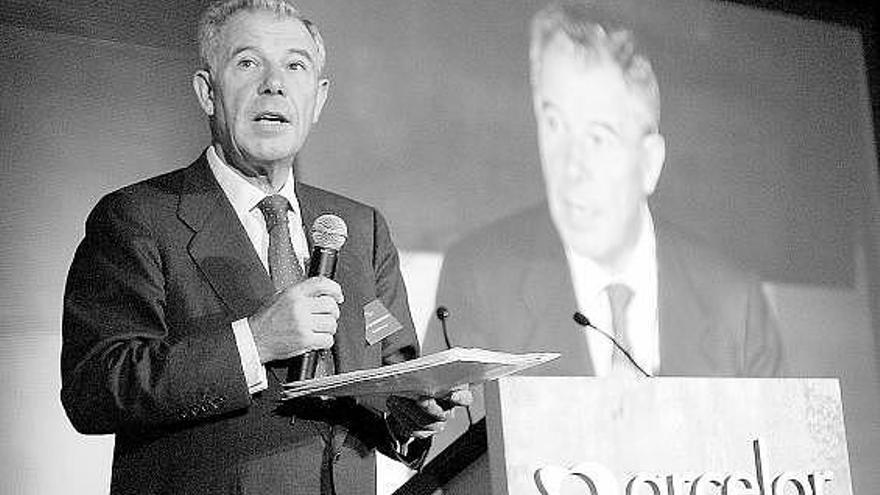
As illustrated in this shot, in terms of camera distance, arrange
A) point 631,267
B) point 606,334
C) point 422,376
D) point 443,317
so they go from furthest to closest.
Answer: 1. point 631,267
2. point 606,334
3. point 443,317
4. point 422,376

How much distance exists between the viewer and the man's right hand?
2305mm

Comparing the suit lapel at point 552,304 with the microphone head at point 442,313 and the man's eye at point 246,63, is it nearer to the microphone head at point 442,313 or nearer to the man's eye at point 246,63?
the microphone head at point 442,313

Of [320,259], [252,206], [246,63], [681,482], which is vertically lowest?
[681,482]

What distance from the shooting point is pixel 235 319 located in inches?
97.0

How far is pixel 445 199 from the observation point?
4.18 m

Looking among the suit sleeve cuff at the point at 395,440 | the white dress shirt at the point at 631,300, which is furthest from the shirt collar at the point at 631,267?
the suit sleeve cuff at the point at 395,440

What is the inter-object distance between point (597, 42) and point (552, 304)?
95 cm

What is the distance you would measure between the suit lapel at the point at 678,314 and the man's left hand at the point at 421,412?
7.15 ft

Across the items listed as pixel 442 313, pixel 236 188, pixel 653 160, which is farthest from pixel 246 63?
pixel 653 160

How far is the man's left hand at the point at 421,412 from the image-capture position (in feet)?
7.95

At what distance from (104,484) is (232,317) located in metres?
1.08

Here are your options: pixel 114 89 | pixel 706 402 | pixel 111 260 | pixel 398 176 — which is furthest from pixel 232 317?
pixel 398 176

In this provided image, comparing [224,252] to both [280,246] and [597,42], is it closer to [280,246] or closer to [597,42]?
[280,246]

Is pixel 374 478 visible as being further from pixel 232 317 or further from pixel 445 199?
pixel 445 199
